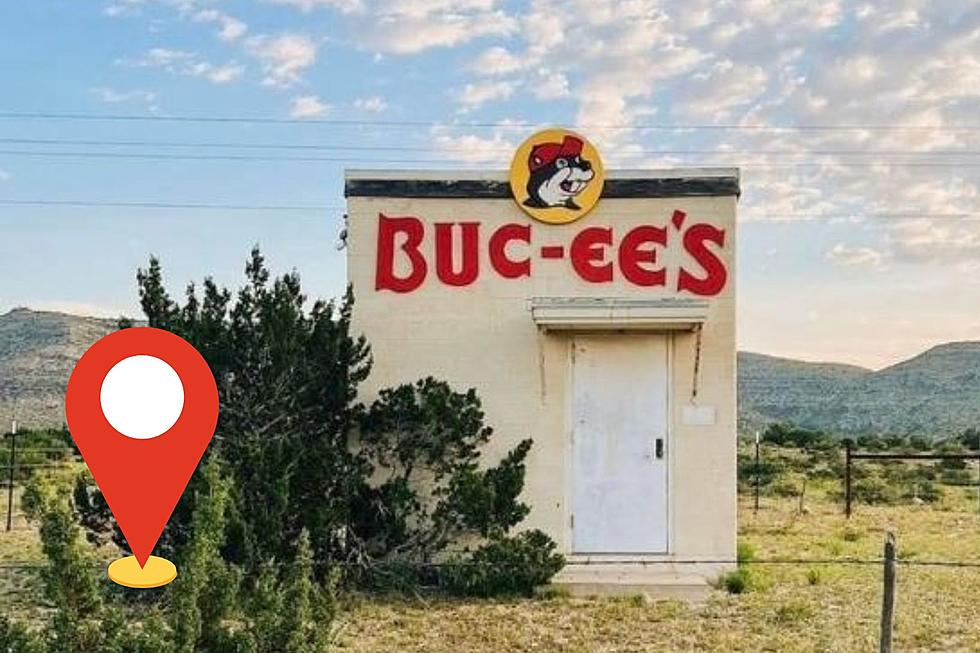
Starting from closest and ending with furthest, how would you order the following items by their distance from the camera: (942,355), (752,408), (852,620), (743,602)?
(852,620) → (743,602) → (752,408) → (942,355)

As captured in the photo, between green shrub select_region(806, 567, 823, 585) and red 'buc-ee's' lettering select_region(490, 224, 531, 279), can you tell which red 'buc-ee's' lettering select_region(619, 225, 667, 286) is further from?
green shrub select_region(806, 567, 823, 585)

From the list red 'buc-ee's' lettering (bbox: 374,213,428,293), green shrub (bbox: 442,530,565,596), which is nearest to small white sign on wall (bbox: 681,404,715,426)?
green shrub (bbox: 442,530,565,596)

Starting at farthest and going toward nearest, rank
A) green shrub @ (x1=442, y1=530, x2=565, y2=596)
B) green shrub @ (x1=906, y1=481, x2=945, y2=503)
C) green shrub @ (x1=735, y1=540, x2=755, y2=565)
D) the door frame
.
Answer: green shrub @ (x1=906, y1=481, x2=945, y2=503) → green shrub @ (x1=735, y1=540, x2=755, y2=565) → the door frame → green shrub @ (x1=442, y1=530, x2=565, y2=596)

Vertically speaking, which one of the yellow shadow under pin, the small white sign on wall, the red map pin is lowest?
the yellow shadow under pin

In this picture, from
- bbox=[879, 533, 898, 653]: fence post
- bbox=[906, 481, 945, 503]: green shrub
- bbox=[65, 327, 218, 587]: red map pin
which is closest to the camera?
bbox=[65, 327, 218, 587]: red map pin

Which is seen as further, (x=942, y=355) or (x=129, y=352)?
(x=942, y=355)

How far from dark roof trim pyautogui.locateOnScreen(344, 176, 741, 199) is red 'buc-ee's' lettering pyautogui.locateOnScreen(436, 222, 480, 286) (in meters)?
0.35

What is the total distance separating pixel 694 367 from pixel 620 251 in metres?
1.39

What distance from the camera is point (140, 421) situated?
2.63 m

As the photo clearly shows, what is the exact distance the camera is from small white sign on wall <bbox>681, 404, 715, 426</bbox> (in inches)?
443

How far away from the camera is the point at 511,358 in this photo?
1127 cm

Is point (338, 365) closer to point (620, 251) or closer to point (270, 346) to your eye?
point (270, 346)

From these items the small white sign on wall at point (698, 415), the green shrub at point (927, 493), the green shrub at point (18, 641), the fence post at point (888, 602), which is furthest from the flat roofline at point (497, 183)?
the green shrub at point (927, 493)

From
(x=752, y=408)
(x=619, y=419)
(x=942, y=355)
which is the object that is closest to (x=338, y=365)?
(x=619, y=419)
